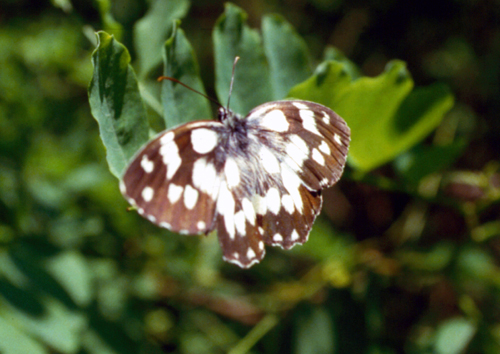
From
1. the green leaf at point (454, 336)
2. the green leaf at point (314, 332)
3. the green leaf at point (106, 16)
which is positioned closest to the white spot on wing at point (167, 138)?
the green leaf at point (106, 16)

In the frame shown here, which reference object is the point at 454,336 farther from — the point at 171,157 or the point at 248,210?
the point at 171,157

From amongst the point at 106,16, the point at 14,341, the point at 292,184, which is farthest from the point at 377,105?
the point at 14,341

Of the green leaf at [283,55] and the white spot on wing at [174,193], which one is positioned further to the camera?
the green leaf at [283,55]

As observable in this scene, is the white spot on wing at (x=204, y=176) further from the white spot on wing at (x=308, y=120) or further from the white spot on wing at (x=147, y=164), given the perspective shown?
the white spot on wing at (x=308, y=120)

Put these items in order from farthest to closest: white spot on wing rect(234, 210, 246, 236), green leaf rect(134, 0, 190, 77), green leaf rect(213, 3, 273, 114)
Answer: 1. green leaf rect(134, 0, 190, 77)
2. green leaf rect(213, 3, 273, 114)
3. white spot on wing rect(234, 210, 246, 236)

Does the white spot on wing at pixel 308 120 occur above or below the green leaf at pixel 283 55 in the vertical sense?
below

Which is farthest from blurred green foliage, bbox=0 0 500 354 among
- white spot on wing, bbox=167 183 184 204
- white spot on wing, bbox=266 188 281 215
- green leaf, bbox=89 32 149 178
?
white spot on wing, bbox=266 188 281 215

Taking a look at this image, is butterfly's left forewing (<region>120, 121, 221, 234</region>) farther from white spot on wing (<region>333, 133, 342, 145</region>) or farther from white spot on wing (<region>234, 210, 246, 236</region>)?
white spot on wing (<region>333, 133, 342, 145</region>)

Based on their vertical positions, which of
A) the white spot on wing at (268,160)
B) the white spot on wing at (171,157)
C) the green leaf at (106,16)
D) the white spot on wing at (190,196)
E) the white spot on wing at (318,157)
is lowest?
the white spot on wing at (190,196)
